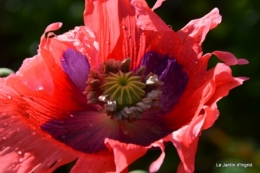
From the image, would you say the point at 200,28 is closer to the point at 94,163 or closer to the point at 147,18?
the point at 147,18

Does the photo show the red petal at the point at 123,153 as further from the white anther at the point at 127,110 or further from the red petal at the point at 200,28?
the red petal at the point at 200,28

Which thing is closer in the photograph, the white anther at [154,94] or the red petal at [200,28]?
the red petal at [200,28]

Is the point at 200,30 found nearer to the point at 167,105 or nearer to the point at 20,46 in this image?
the point at 167,105

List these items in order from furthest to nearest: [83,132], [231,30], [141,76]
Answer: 1. [231,30]
2. [141,76]
3. [83,132]

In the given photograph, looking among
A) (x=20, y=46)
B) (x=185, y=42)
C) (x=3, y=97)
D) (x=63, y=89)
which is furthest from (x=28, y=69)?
(x=20, y=46)

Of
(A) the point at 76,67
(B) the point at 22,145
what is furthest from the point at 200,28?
(B) the point at 22,145

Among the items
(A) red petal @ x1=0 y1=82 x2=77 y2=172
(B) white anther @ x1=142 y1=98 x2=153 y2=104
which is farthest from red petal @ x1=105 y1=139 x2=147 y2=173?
(B) white anther @ x1=142 y1=98 x2=153 y2=104

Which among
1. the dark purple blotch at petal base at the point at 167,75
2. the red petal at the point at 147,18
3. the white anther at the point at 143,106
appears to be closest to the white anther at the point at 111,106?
the white anther at the point at 143,106
